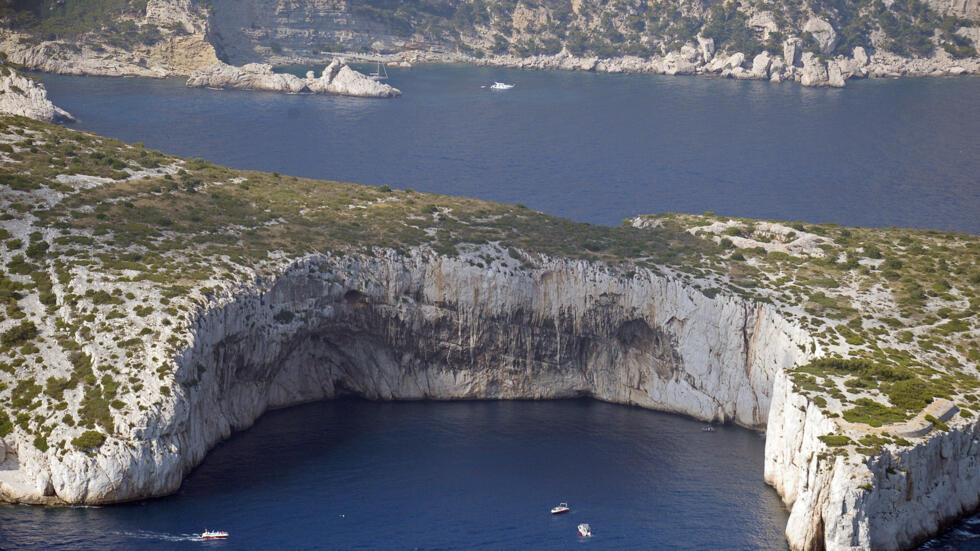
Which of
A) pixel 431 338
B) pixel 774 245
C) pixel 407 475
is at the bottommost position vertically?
pixel 407 475

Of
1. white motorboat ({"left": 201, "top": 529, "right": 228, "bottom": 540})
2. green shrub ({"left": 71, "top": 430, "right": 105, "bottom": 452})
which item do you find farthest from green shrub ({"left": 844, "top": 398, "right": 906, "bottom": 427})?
green shrub ({"left": 71, "top": 430, "right": 105, "bottom": 452})

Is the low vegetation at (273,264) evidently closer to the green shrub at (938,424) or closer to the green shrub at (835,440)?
the green shrub at (835,440)

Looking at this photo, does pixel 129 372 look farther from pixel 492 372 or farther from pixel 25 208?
pixel 492 372

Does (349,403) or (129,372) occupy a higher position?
(129,372)

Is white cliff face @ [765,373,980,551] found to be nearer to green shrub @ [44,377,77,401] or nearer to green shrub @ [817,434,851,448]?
green shrub @ [817,434,851,448]

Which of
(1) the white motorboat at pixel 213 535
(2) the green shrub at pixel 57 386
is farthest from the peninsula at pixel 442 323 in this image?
(1) the white motorboat at pixel 213 535

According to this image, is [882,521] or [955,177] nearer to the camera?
[882,521]

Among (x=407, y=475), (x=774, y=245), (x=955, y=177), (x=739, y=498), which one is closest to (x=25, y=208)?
(x=407, y=475)
